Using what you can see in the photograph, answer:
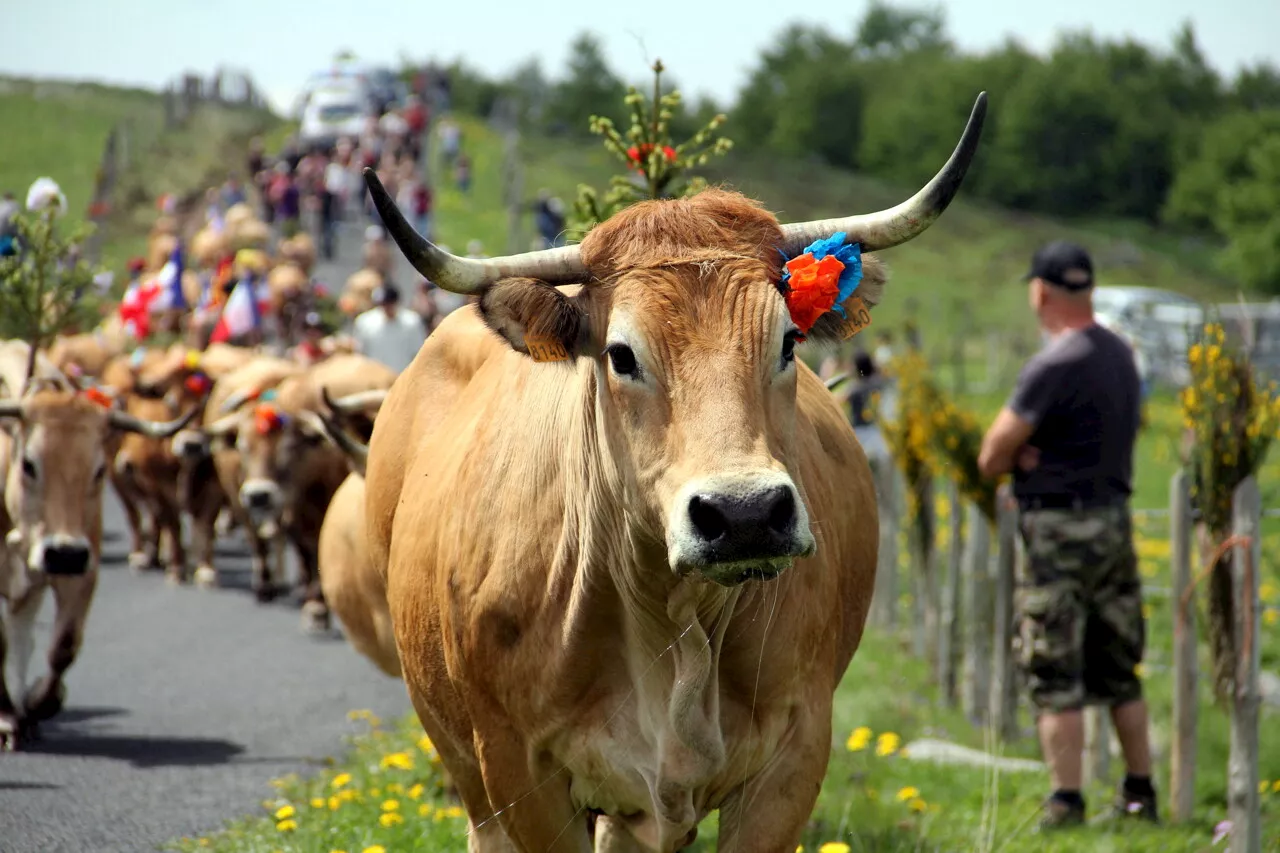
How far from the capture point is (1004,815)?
6.73 m

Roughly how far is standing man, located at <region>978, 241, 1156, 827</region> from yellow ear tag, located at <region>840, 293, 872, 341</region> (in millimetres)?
2641

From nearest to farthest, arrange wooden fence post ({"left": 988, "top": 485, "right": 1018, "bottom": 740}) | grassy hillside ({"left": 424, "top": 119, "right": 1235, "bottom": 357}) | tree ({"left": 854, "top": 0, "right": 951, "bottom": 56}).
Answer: wooden fence post ({"left": 988, "top": 485, "right": 1018, "bottom": 740}), grassy hillside ({"left": 424, "top": 119, "right": 1235, "bottom": 357}), tree ({"left": 854, "top": 0, "right": 951, "bottom": 56})

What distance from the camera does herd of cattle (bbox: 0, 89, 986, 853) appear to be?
3.77 metres

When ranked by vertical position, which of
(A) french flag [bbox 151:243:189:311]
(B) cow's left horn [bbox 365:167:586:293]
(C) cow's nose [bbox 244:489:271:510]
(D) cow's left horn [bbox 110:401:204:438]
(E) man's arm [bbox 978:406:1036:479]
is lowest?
(C) cow's nose [bbox 244:489:271:510]

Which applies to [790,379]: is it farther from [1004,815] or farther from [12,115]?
[12,115]

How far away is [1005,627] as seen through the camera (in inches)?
338

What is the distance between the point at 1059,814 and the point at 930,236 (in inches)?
2355

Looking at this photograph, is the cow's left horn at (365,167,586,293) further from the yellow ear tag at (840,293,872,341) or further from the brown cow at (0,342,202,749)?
the brown cow at (0,342,202,749)

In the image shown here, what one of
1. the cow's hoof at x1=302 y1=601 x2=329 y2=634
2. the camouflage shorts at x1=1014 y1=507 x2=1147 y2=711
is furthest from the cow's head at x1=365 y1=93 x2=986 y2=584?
the cow's hoof at x1=302 y1=601 x2=329 y2=634

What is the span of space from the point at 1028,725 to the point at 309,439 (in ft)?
20.1

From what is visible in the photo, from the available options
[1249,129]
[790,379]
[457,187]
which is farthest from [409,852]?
[1249,129]

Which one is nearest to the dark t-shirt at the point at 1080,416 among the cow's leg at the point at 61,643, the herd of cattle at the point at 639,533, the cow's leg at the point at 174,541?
the herd of cattle at the point at 639,533

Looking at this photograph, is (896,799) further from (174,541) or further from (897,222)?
(174,541)

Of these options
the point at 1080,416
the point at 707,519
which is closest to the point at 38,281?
the point at 1080,416
